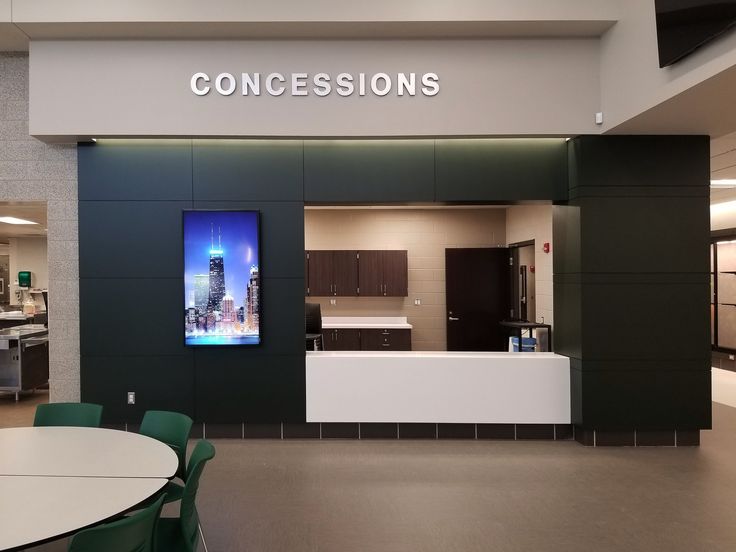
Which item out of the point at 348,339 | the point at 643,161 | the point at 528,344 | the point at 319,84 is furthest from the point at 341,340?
the point at 643,161

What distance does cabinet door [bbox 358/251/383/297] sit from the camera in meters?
9.50

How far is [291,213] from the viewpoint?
543 cm

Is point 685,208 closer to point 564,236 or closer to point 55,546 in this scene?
point 564,236

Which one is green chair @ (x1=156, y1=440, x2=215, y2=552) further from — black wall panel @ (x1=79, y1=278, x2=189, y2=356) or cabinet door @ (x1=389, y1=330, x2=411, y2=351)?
→ cabinet door @ (x1=389, y1=330, x2=411, y2=351)

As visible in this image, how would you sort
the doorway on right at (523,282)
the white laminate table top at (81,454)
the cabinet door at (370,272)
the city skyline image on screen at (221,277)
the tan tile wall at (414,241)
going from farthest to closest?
1. the tan tile wall at (414,241)
2. the cabinet door at (370,272)
3. the doorway on right at (523,282)
4. the city skyline image on screen at (221,277)
5. the white laminate table top at (81,454)

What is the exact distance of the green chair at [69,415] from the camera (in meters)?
3.63

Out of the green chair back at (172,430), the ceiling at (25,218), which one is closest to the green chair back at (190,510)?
the green chair back at (172,430)

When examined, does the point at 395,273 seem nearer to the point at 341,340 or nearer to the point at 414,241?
the point at 414,241

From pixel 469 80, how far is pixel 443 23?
61 centimetres

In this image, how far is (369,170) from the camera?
5.45 meters

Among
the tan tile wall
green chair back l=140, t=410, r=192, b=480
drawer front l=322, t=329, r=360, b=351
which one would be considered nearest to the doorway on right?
the tan tile wall

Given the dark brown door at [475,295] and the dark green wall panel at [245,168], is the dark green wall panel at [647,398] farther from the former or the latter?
the dark brown door at [475,295]

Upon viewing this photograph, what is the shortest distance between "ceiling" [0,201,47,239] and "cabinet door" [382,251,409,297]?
18.0ft

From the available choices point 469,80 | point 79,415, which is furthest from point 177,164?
point 469,80
